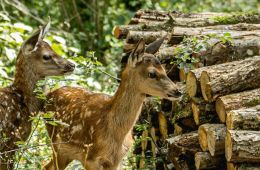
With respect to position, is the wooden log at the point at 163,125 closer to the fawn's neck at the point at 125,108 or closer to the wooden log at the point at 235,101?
the fawn's neck at the point at 125,108

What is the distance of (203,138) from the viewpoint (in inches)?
292

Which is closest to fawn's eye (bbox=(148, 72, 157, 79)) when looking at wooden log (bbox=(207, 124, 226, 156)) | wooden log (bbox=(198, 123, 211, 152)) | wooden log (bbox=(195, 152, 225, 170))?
Result: wooden log (bbox=(198, 123, 211, 152))

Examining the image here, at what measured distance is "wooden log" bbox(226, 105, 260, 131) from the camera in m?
7.01

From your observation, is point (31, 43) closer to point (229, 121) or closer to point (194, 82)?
point (194, 82)

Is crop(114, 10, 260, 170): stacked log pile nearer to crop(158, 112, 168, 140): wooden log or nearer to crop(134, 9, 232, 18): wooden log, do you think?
crop(158, 112, 168, 140): wooden log

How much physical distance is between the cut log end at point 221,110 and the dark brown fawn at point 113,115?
1.39 feet

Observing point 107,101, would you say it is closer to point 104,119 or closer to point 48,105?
point 104,119

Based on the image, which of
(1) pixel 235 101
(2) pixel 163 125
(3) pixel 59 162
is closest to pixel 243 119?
(1) pixel 235 101

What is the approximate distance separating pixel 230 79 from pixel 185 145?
2.77 ft

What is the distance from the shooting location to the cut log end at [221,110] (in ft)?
23.9

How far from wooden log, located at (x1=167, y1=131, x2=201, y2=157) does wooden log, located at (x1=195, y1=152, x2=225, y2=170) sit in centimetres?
20

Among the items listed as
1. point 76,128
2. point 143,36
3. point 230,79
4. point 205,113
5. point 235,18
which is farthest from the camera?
point 235,18

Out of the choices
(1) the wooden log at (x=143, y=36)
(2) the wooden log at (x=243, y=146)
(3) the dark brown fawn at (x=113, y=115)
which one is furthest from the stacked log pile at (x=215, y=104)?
(1) the wooden log at (x=143, y=36)

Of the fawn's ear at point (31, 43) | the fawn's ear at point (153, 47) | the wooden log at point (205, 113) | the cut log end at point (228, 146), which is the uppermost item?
the fawn's ear at point (31, 43)
